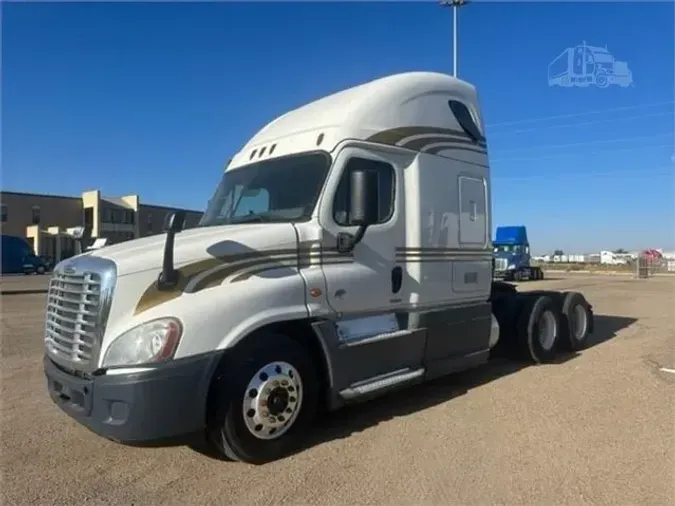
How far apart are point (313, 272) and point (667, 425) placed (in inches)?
144

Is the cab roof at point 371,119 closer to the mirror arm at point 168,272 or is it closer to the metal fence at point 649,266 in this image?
the mirror arm at point 168,272

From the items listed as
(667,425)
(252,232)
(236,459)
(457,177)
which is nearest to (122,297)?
(252,232)

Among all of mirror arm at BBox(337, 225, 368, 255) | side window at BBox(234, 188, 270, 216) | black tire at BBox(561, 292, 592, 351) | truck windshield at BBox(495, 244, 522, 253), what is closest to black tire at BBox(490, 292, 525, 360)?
black tire at BBox(561, 292, 592, 351)

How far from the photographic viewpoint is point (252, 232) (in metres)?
4.59

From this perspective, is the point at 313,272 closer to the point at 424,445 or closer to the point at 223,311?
the point at 223,311

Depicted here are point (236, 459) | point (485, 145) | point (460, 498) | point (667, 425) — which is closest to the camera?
point (460, 498)

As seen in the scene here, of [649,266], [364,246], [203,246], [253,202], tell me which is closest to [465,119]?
[364,246]

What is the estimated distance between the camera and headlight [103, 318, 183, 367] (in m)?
3.78

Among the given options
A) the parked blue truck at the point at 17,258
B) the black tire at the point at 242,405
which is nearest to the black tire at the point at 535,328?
the black tire at the point at 242,405

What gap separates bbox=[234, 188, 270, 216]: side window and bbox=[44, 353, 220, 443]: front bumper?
1731 mm

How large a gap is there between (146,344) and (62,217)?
59790 mm

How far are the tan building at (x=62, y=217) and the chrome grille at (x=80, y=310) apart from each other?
49.3 metres

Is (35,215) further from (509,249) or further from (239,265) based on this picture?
(239,265)

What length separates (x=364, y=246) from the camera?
521 cm
